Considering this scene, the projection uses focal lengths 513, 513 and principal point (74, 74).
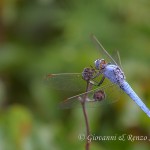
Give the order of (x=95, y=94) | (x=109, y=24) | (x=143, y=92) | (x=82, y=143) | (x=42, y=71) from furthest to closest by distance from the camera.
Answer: (x=109, y=24) < (x=42, y=71) < (x=143, y=92) < (x=82, y=143) < (x=95, y=94)

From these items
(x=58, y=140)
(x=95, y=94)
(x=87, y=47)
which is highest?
(x=95, y=94)

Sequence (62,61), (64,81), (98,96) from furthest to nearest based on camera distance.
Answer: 1. (62,61)
2. (64,81)
3. (98,96)

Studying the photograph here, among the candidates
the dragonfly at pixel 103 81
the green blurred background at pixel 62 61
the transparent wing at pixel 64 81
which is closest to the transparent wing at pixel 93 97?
the dragonfly at pixel 103 81

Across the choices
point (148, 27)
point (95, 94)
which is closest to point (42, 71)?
point (148, 27)

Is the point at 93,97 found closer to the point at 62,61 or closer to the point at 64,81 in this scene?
the point at 64,81

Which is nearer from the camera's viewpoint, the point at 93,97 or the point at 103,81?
the point at 93,97

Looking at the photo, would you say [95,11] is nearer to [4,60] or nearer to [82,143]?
[4,60]

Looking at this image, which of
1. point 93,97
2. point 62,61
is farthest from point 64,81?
point 62,61

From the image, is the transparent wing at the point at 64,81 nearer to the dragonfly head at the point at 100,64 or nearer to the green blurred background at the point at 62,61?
the dragonfly head at the point at 100,64
